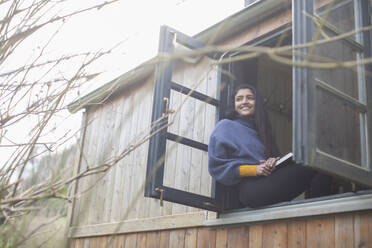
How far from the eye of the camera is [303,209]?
321 cm

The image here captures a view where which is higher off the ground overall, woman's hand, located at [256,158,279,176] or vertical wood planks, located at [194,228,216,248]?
woman's hand, located at [256,158,279,176]

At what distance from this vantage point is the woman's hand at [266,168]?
10.8 feet

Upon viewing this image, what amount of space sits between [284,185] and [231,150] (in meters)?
0.51

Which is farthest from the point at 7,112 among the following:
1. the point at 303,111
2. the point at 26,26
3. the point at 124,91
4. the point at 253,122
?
the point at 124,91

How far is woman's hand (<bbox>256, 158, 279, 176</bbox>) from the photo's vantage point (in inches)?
130

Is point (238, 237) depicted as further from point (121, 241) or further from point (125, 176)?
point (125, 176)

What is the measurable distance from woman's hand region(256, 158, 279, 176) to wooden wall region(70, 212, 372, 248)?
1.16ft

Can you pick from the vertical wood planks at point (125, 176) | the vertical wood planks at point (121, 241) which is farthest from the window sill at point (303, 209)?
the vertical wood planks at point (125, 176)

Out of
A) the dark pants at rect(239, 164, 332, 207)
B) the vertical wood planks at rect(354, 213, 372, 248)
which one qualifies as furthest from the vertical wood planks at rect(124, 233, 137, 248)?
the vertical wood planks at rect(354, 213, 372, 248)

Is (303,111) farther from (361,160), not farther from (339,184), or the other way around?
(339,184)

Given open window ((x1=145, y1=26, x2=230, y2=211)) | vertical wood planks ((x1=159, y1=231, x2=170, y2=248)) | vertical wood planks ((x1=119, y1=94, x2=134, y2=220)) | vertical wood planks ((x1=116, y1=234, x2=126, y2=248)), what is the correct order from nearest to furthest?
1. open window ((x1=145, y1=26, x2=230, y2=211))
2. vertical wood planks ((x1=159, y1=231, x2=170, y2=248))
3. vertical wood planks ((x1=116, y1=234, x2=126, y2=248))
4. vertical wood planks ((x1=119, y1=94, x2=134, y2=220))

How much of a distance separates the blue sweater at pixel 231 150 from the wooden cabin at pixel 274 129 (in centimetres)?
21

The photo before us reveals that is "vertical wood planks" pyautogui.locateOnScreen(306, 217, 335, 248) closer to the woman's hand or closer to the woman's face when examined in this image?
the woman's hand

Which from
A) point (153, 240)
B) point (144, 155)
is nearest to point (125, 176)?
point (144, 155)
